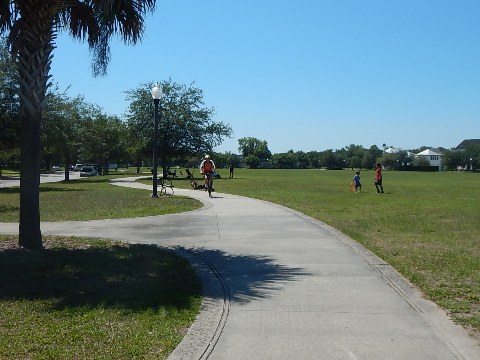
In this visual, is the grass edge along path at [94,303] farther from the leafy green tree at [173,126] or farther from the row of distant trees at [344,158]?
the row of distant trees at [344,158]

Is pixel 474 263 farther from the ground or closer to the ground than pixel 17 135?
closer to the ground

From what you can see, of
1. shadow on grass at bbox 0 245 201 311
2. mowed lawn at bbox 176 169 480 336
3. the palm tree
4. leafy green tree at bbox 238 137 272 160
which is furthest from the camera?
leafy green tree at bbox 238 137 272 160

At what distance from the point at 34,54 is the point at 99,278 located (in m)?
4.15

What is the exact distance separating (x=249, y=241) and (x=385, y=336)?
542 cm

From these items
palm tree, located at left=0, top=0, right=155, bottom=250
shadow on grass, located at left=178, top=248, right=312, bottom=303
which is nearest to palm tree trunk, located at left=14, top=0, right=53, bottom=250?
palm tree, located at left=0, top=0, right=155, bottom=250

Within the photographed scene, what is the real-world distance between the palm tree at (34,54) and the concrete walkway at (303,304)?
233cm

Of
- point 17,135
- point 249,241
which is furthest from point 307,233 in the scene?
point 17,135

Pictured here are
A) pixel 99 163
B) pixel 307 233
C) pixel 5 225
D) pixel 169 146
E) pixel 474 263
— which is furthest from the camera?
pixel 99 163

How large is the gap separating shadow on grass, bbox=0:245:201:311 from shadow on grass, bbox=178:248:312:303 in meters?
0.45

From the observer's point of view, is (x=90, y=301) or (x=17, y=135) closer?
(x=90, y=301)

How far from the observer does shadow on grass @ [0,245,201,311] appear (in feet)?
19.5

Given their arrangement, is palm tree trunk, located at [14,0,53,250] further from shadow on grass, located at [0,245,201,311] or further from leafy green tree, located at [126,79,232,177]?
leafy green tree, located at [126,79,232,177]

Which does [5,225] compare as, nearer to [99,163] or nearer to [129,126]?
[129,126]

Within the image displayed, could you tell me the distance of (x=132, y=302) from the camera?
5828 mm
